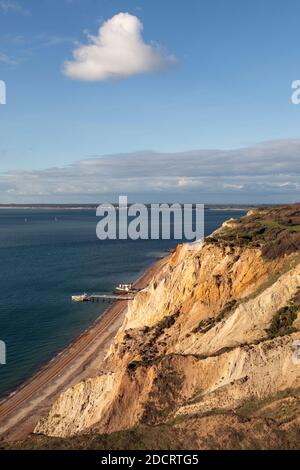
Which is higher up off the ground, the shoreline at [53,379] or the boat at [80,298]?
the boat at [80,298]

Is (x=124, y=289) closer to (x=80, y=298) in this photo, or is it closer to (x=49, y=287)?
A: (x=80, y=298)

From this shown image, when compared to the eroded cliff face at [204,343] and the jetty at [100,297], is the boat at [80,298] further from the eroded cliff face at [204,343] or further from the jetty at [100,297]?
the eroded cliff face at [204,343]

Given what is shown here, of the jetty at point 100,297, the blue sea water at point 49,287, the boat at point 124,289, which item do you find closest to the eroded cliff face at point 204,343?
the blue sea water at point 49,287

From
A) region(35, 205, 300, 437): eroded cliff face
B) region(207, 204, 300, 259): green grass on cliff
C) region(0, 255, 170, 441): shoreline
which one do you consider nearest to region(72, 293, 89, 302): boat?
region(0, 255, 170, 441): shoreline

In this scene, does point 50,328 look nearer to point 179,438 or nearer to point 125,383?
point 125,383

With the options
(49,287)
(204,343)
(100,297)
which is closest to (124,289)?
(100,297)

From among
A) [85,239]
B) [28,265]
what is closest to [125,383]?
[28,265]
